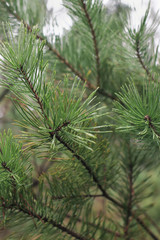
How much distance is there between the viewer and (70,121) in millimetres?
285

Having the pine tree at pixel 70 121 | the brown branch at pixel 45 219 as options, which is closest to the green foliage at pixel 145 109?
the pine tree at pixel 70 121

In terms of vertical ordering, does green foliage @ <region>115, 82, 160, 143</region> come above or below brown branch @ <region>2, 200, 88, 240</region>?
above

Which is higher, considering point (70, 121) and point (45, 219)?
point (70, 121)

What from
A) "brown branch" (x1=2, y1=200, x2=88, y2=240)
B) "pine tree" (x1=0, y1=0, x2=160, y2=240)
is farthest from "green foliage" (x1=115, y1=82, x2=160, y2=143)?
"brown branch" (x1=2, y1=200, x2=88, y2=240)

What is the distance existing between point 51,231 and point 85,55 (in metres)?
0.42

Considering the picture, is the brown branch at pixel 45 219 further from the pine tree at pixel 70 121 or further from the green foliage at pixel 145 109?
the green foliage at pixel 145 109

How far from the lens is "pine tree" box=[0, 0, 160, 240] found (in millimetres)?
281

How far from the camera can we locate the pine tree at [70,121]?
28cm

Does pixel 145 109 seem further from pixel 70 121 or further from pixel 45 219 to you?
pixel 45 219

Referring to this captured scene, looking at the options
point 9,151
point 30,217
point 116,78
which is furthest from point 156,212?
point 9,151

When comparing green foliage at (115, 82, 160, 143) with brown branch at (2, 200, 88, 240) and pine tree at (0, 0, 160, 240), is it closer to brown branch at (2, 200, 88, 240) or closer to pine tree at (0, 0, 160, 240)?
pine tree at (0, 0, 160, 240)

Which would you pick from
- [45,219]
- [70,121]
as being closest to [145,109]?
[70,121]

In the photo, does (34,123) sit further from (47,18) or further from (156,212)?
(156,212)

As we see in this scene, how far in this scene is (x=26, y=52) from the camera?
0.26m
